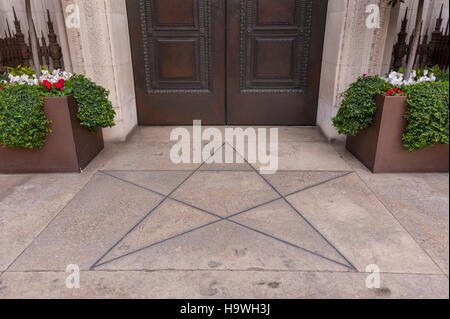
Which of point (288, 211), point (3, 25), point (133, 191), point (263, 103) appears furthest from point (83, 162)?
point (3, 25)

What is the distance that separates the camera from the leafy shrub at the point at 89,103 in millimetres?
3719

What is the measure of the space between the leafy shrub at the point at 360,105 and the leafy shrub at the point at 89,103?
2.83 meters

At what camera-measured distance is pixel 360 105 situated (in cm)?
371

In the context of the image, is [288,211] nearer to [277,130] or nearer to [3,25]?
[277,130]

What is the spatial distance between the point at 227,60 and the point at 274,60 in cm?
76

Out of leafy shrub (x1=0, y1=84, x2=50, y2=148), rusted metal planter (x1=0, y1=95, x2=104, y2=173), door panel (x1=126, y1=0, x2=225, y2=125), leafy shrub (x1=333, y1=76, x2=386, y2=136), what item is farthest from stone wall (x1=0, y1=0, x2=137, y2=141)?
leafy shrub (x1=333, y1=76, x2=386, y2=136)

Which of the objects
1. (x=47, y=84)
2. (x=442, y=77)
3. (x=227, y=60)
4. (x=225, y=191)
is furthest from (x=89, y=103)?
(x=442, y=77)

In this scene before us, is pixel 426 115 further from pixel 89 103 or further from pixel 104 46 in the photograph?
pixel 104 46

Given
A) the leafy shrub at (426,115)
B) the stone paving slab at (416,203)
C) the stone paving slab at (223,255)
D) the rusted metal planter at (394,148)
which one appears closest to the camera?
the stone paving slab at (223,255)

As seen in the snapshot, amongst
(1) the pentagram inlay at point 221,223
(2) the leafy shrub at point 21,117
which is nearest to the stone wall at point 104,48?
(2) the leafy shrub at point 21,117

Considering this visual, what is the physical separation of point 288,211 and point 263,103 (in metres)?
2.86

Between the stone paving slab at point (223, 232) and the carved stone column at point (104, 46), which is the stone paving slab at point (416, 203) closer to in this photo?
the stone paving slab at point (223, 232)

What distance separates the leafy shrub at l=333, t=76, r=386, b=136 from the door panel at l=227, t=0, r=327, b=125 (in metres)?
1.45

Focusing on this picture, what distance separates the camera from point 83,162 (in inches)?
154
